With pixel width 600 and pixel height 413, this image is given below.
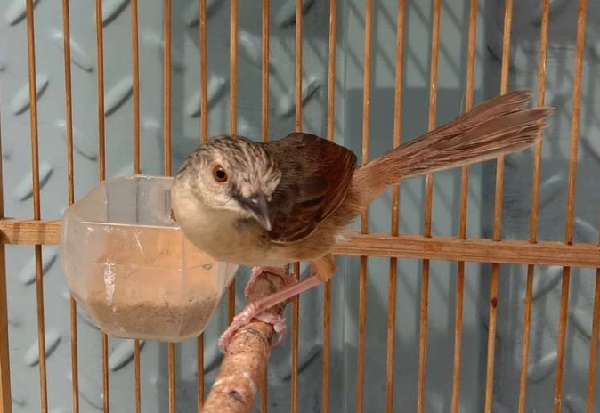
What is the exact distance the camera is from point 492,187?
1.29 m

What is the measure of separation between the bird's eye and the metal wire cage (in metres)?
0.41

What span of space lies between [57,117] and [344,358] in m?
0.75

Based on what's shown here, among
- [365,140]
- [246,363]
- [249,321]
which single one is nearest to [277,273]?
[249,321]

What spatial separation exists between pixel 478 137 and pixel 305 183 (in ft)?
0.81

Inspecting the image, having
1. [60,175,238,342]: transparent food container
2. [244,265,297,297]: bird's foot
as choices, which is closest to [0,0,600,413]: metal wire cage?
[244,265,297,297]: bird's foot

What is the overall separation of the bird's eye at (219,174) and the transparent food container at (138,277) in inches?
5.5

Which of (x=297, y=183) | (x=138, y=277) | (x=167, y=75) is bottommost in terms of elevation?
(x=138, y=277)

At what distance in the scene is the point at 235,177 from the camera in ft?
2.57

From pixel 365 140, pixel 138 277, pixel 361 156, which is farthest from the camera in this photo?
pixel 361 156

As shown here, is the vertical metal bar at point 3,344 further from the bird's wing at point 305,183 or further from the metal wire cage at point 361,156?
the bird's wing at point 305,183

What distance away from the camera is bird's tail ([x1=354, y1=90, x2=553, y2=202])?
91cm

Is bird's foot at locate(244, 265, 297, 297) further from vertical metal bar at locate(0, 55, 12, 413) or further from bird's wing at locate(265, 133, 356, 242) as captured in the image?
vertical metal bar at locate(0, 55, 12, 413)

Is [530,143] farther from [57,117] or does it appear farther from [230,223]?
[57,117]

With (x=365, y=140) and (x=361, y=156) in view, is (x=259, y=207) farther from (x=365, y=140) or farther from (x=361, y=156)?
(x=361, y=156)
